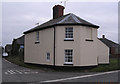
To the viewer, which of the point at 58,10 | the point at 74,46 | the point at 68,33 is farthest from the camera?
the point at 58,10

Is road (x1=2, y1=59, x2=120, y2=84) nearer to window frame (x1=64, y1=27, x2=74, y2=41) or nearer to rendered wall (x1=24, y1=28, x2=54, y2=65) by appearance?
rendered wall (x1=24, y1=28, x2=54, y2=65)

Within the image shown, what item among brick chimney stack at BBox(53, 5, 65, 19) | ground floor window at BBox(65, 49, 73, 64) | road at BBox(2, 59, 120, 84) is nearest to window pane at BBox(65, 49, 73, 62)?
ground floor window at BBox(65, 49, 73, 64)

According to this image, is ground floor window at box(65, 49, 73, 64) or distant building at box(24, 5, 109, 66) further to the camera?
ground floor window at box(65, 49, 73, 64)

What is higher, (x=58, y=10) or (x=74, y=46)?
(x=58, y=10)

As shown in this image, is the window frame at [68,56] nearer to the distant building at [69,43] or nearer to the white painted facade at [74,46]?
the distant building at [69,43]

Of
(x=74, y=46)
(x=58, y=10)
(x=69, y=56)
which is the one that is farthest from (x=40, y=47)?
(x=58, y=10)

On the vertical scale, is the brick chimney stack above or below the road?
above

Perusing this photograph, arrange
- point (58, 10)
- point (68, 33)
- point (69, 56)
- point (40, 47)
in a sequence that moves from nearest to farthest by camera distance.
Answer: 1. point (69, 56)
2. point (68, 33)
3. point (40, 47)
4. point (58, 10)

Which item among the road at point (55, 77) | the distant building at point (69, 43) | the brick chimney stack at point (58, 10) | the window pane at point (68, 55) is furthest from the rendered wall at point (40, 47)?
the road at point (55, 77)

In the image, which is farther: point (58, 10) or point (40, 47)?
point (58, 10)

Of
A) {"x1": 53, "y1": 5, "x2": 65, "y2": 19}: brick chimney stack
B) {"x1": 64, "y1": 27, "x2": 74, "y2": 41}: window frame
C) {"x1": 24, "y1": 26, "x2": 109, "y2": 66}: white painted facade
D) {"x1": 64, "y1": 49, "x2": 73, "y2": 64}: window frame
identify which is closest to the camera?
{"x1": 24, "y1": 26, "x2": 109, "y2": 66}: white painted facade

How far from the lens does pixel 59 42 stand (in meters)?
18.8

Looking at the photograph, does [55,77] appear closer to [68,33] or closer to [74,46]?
[74,46]

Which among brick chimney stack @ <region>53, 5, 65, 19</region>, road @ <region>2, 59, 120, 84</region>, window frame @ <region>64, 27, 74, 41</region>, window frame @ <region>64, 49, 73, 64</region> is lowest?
road @ <region>2, 59, 120, 84</region>
